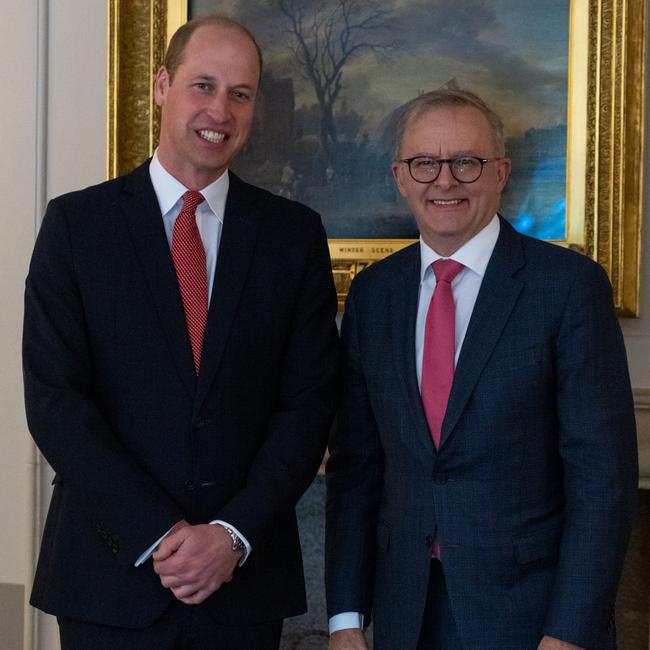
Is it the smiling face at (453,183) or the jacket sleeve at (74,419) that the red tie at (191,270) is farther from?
the smiling face at (453,183)

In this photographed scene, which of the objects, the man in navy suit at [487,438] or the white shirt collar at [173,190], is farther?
the white shirt collar at [173,190]

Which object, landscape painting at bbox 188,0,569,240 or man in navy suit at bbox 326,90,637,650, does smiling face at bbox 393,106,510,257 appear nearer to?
man in navy suit at bbox 326,90,637,650

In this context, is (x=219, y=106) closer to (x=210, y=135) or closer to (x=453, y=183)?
(x=210, y=135)

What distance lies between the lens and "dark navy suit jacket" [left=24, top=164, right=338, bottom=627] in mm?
1930

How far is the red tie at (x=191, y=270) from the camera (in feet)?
6.70

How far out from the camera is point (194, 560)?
1.86 meters

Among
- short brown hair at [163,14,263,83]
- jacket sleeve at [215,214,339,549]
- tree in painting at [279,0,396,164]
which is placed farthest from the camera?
Answer: tree in painting at [279,0,396,164]

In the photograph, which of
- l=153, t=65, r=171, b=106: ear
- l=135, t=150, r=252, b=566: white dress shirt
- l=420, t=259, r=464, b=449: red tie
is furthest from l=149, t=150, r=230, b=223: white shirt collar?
l=420, t=259, r=464, b=449: red tie

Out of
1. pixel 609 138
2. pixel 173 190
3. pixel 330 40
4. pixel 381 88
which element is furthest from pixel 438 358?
pixel 330 40

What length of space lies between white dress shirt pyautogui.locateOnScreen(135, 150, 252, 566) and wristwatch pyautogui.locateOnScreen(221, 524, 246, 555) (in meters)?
0.51

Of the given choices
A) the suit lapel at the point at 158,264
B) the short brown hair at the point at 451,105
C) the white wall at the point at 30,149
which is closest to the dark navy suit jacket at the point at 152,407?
the suit lapel at the point at 158,264

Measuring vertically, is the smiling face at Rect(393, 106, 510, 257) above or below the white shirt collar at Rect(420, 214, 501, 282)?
above

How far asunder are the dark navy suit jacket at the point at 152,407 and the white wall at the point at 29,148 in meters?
1.39

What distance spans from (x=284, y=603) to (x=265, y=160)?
1633 millimetres
